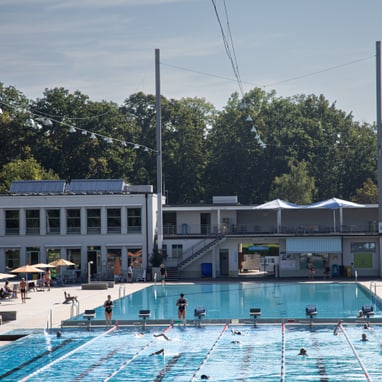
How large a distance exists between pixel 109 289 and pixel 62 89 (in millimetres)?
40591

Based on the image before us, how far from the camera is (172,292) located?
54062 mm

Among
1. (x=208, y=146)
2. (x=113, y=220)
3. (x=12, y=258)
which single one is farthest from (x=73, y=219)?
(x=208, y=146)

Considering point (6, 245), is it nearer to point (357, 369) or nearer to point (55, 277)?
point (55, 277)

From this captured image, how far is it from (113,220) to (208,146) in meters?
41.4

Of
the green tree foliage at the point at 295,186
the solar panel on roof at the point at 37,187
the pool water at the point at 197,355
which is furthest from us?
the green tree foliage at the point at 295,186

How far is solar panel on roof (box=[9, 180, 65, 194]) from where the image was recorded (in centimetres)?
6600

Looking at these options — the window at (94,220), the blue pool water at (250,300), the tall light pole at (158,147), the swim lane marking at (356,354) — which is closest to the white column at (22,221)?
the window at (94,220)

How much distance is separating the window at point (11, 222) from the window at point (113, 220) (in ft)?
22.2

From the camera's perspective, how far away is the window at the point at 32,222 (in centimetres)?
6512

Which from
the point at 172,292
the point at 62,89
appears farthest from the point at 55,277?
the point at 62,89

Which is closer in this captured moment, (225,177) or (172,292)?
(172,292)

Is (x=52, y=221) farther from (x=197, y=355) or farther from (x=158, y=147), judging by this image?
(x=197, y=355)

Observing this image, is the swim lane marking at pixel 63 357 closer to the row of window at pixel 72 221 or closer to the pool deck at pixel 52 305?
the pool deck at pixel 52 305

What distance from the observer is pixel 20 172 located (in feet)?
274
